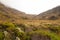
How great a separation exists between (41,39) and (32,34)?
2.47 metres

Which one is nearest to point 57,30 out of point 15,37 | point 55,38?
point 55,38

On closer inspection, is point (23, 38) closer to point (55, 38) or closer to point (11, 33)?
point (11, 33)

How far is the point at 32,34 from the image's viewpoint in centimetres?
4125

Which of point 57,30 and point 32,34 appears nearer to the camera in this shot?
point 32,34

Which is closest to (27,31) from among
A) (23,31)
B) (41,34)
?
(23,31)

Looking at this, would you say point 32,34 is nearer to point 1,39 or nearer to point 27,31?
point 27,31

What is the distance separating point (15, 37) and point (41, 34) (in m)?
6.07

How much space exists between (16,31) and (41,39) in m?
6.17

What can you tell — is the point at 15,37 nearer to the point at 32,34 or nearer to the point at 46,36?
the point at 32,34

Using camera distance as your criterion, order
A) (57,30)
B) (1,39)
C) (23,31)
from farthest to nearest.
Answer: (57,30) < (23,31) < (1,39)

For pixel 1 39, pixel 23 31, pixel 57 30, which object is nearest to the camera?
pixel 1 39

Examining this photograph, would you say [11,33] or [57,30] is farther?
[57,30]

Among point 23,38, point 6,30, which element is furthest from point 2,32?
point 23,38

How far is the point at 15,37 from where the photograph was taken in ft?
132
